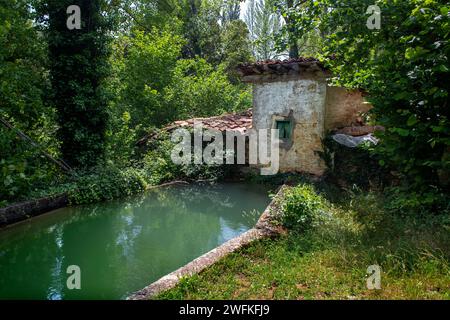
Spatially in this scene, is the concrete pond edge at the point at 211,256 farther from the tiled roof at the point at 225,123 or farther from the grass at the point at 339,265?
the tiled roof at the point at 225,123

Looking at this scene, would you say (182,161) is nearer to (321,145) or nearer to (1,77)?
(321,145)

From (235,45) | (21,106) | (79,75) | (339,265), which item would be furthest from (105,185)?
(235,45)

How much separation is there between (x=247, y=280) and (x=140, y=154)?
9.74 m

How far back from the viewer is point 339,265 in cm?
412

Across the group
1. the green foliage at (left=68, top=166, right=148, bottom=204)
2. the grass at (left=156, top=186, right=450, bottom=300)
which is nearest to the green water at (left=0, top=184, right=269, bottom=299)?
the green foliage at (left=68, top=166, right=148, bottom=204)

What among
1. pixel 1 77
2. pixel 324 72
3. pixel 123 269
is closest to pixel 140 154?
pixel 1 77

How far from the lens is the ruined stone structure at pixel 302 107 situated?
984cm

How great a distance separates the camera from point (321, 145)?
989cm

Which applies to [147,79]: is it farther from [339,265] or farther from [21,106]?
[339,265]

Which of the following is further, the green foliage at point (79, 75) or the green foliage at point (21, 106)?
the green foliage at point (79, 75)

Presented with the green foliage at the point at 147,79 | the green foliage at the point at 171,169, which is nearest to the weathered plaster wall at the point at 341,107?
the green foliage at the point at 171,169

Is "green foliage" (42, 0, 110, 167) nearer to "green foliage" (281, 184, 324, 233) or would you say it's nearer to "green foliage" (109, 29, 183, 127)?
"green foliage" (109, 29, 183, 127)

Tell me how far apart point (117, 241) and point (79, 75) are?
5.92 m

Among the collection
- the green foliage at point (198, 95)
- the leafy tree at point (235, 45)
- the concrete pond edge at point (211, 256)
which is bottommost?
the concrete pond edge at point (211, 256)
